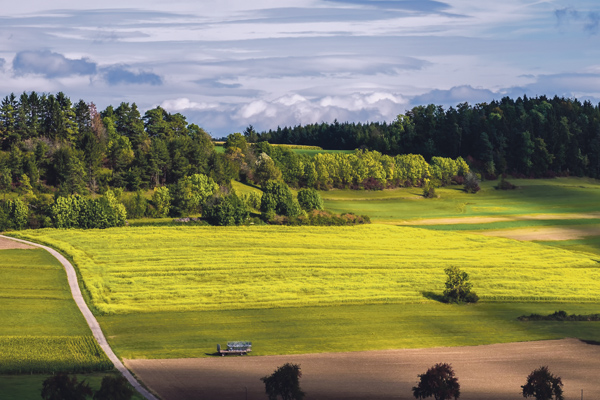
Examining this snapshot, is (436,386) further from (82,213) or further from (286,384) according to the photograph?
(82,213)

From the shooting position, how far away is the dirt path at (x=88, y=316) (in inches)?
2012

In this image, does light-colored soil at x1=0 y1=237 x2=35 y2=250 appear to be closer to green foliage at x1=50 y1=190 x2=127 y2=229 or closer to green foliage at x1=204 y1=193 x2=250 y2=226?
green foliage at x1=50 y1=190 x2=127 y2=229

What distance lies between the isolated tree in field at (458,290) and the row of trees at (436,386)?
37.1 m

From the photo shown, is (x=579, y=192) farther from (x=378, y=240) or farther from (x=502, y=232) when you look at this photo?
(x=378, y=240)

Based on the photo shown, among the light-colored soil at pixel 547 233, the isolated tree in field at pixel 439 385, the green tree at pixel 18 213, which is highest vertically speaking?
the light-colored soil at pixel 547 233

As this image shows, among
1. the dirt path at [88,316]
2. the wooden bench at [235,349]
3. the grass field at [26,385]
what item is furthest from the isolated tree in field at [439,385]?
the wooden bench at [235,349]

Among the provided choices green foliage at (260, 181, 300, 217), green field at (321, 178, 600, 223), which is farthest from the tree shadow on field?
green field at (321, 178, 600, 223)

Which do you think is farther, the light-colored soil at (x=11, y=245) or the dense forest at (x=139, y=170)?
the dense forest at (x=139, y=170)

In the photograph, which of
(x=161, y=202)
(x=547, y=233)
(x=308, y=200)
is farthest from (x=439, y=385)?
(x=161, y=202)

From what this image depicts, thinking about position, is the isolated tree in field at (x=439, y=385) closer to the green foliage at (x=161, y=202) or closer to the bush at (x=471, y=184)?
the green foliage at (x=161, y=202)

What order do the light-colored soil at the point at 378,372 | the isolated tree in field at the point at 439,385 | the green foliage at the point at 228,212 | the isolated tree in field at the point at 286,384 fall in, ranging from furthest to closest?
the green foliage at the point at 228,212
the light-colored soil at the point at 378,372
the isolated tree in field at the point at 439,385
the isolated tree in field at the point at 286,384

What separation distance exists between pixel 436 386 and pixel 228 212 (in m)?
88.4

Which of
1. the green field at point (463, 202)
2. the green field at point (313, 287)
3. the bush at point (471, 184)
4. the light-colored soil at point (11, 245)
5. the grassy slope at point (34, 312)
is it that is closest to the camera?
the grassy slope at point (34, 312)

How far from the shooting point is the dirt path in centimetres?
5110
